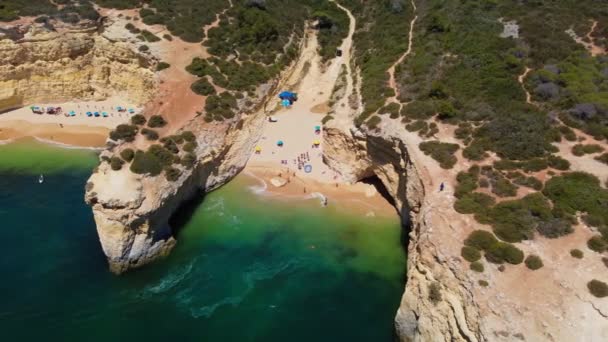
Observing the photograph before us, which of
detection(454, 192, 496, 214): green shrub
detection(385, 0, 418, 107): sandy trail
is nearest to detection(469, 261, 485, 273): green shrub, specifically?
detection(454, 192, 496, 214): green shrub

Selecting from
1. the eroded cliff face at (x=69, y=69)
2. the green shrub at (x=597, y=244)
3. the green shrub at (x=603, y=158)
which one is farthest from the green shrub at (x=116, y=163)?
the green shrub at (x=603, y=158)

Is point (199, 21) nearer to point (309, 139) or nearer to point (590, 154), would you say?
point (309, 139)

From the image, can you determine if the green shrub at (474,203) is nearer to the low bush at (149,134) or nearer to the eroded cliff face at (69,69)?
the low bush at (149,134)

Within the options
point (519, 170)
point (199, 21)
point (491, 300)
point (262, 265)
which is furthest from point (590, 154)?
point (199, 21)

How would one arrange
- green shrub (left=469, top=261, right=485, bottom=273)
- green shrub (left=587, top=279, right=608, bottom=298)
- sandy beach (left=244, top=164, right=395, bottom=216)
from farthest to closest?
sandy beach (left=244, top=164, right=395, bottom=216) → green shrub (left=469, top=261, right=485, bottom=273) → green shrub (left=587, top=279, right=608, bottom=298)

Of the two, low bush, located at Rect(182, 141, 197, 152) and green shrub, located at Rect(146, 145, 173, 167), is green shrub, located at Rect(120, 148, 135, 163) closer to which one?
green shrub, located at Rect(146, 145, 173, 167)

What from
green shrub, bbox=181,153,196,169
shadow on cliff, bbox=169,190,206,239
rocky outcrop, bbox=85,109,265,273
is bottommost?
shadow on cliff, bbox=169,190,206,239
